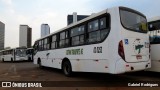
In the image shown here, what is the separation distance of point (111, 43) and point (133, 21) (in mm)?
1603

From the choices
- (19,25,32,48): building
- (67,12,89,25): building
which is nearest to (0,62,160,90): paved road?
(67,12,89,25): building

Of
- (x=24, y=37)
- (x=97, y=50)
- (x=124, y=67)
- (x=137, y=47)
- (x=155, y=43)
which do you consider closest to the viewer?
(x=124, y=67)

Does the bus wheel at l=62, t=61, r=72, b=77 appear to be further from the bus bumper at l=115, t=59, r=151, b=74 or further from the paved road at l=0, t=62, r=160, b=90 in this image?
the bus bumper at l=115, t=59, r=151, b=74

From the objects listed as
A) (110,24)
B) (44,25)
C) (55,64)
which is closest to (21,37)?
(44,25)

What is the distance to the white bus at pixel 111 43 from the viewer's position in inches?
305

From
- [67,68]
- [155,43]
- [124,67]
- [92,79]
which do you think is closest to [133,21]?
[124,67]

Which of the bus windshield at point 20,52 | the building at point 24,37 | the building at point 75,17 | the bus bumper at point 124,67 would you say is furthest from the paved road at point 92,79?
the building at point 24,37

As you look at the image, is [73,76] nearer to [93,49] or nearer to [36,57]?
[93,49]

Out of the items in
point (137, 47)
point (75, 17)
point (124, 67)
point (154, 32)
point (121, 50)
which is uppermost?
point (75, 17)

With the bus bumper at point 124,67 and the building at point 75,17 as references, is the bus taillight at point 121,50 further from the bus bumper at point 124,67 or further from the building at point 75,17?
the building at point 75,17

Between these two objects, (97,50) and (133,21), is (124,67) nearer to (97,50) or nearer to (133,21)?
(97,50)

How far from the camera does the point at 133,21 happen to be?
8609mm

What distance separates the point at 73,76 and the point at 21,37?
9149 centimetres

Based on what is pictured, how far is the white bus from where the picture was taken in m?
7.75
